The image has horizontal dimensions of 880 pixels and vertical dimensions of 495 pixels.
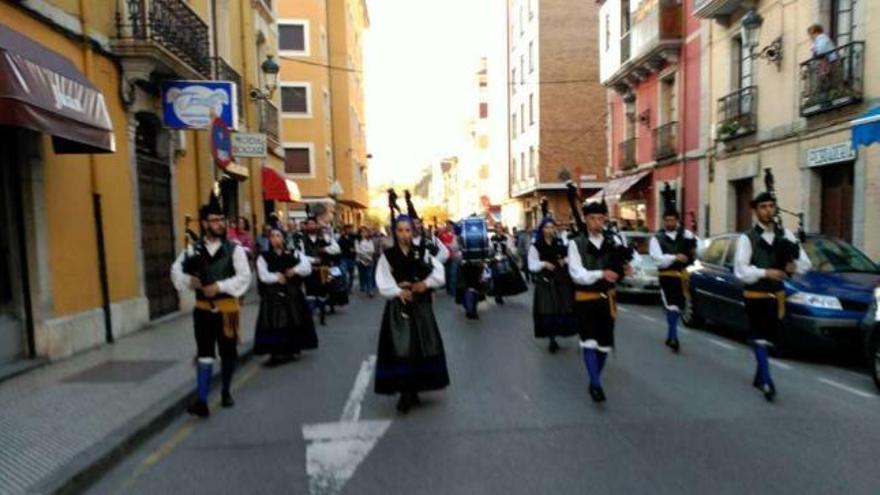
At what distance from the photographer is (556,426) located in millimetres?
5574

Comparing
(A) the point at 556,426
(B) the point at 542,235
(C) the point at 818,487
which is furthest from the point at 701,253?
(C) the point at 818,487

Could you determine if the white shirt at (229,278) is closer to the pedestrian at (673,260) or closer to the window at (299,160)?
the pedestrian at (673,260)

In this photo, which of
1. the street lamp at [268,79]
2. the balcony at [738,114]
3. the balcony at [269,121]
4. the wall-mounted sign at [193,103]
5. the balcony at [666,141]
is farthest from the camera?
the balcony at [666,141]

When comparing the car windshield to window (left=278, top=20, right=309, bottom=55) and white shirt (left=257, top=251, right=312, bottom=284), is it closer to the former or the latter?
white shirt (left=257, top=251, right=312, bottom=284)

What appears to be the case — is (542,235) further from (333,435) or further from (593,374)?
(333,435)

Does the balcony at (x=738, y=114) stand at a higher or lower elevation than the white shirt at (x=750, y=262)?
higher

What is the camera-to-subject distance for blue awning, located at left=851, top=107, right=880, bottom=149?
32.5 ft

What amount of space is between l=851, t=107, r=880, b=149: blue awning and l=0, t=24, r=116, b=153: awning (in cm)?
1031

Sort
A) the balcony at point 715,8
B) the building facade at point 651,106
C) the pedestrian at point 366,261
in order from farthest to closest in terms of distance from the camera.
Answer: the building facade at point 651,106 → the pedestrian at point 366,261 → the balcony at point 715,8

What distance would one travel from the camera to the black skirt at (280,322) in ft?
28.3

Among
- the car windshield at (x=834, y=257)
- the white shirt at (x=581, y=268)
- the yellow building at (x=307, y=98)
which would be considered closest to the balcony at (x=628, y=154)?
the yellow building at (x=307, y=98)

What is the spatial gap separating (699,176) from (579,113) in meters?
21.3

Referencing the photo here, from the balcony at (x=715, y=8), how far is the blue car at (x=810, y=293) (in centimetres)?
924

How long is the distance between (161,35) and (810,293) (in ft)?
33.1
